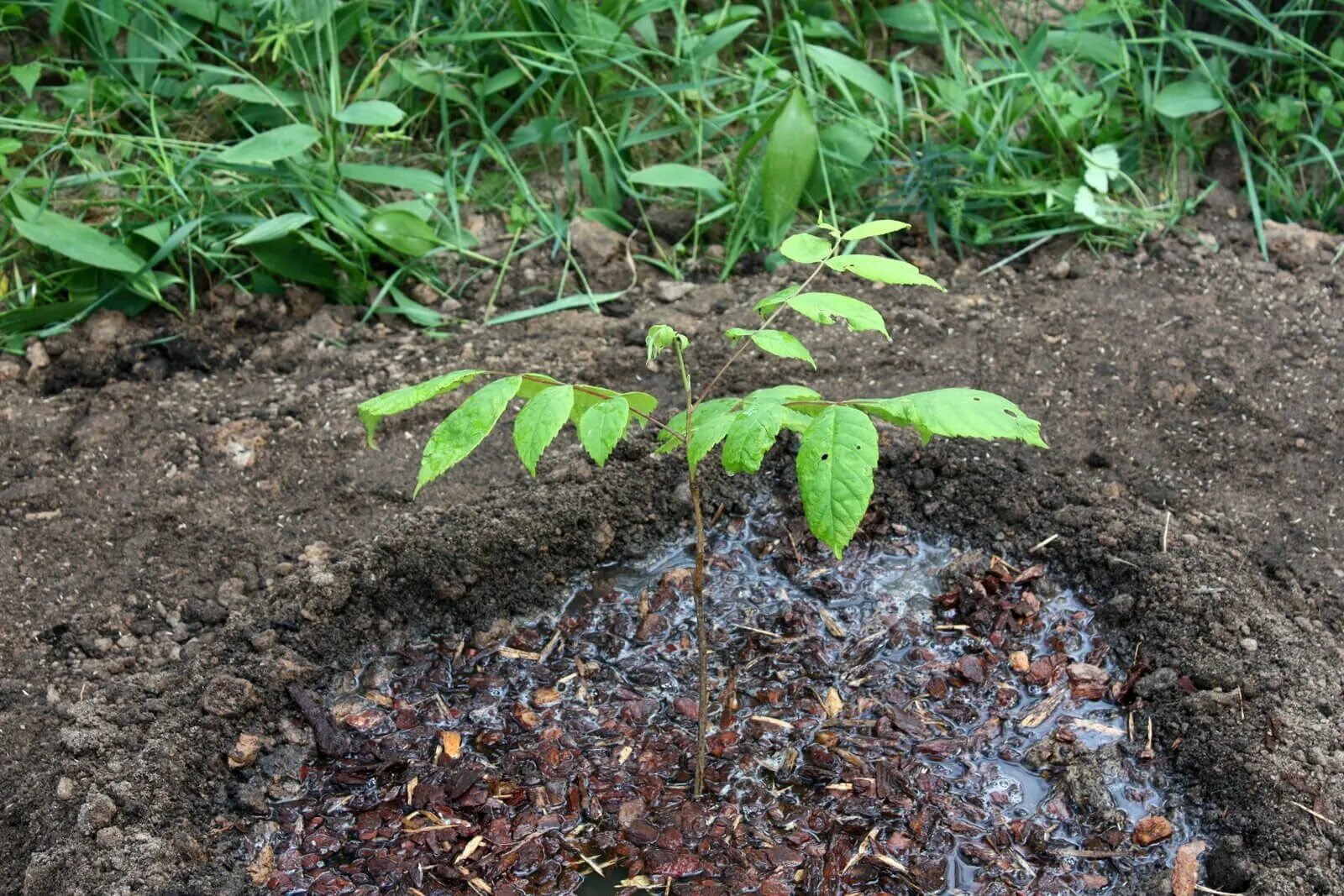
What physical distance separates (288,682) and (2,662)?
54 cm

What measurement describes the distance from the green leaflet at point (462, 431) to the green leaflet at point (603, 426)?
0.38ft

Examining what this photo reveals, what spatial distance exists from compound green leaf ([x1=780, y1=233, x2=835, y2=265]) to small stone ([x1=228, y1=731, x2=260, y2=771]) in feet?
4.23

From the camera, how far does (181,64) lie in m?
3.36

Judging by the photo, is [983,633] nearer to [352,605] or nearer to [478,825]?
[478,825]

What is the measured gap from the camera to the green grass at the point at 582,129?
10.3 feet

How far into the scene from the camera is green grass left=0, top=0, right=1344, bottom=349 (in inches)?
123

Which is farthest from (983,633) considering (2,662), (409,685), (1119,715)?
(2,662)

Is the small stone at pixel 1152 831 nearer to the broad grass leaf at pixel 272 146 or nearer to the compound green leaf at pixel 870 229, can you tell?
the compound green leaf at pixel 870 229

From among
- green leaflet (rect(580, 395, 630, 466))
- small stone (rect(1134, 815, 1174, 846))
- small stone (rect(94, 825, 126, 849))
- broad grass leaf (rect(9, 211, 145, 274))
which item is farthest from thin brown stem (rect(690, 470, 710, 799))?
broad grass leaf (rect(9, 211, 145, 274))

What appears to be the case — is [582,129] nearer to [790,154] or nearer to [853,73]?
[790,154]

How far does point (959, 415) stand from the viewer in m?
1.58

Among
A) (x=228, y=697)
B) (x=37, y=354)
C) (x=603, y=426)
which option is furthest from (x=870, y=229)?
(x=37, y=354)

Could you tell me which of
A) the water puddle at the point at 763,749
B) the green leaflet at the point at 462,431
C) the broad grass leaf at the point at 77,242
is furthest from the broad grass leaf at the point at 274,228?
the green leaflet at the point at 462,431

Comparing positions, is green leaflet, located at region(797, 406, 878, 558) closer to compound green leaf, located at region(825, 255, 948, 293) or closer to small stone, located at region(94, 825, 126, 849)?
compound green leaf, located at region(825, 255, 948, 293)
